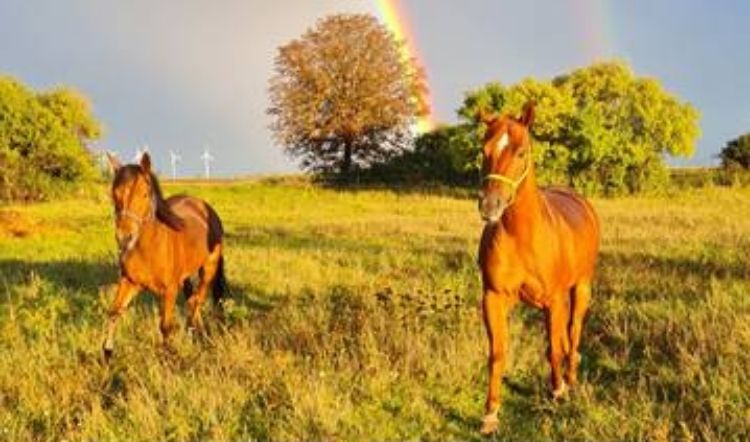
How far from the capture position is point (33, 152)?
4366 cm

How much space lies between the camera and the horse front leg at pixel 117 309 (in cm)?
866

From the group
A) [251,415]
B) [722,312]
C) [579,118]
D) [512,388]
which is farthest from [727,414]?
[579,118]

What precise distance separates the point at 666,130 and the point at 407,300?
38069 millimetres

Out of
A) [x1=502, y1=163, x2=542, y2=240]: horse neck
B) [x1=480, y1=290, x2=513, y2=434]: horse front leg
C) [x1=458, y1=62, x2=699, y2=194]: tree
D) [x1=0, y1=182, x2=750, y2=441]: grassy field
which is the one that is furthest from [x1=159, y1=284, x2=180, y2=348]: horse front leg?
[x1=458, y1=62, x2=699, y2=194]: tree

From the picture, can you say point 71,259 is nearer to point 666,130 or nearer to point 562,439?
point 562,439

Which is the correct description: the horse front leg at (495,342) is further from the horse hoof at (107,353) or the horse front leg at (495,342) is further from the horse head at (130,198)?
the horse hoof at (107,353)

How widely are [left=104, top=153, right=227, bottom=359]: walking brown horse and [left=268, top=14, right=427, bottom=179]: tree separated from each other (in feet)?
141

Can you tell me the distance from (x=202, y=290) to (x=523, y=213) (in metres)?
5.81

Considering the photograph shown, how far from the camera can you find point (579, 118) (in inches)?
1727

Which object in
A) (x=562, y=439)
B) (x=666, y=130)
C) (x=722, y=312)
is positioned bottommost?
(x=562, y=439)

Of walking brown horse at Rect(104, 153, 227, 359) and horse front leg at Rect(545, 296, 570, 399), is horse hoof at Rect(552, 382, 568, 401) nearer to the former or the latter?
horse front leg at Rect(545, 296, 570, 399)

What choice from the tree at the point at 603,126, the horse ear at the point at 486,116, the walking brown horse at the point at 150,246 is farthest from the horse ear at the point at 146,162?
the tree at the point at 603,126

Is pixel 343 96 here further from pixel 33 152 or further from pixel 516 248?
pixel 516 248

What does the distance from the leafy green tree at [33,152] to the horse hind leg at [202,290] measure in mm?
32415
